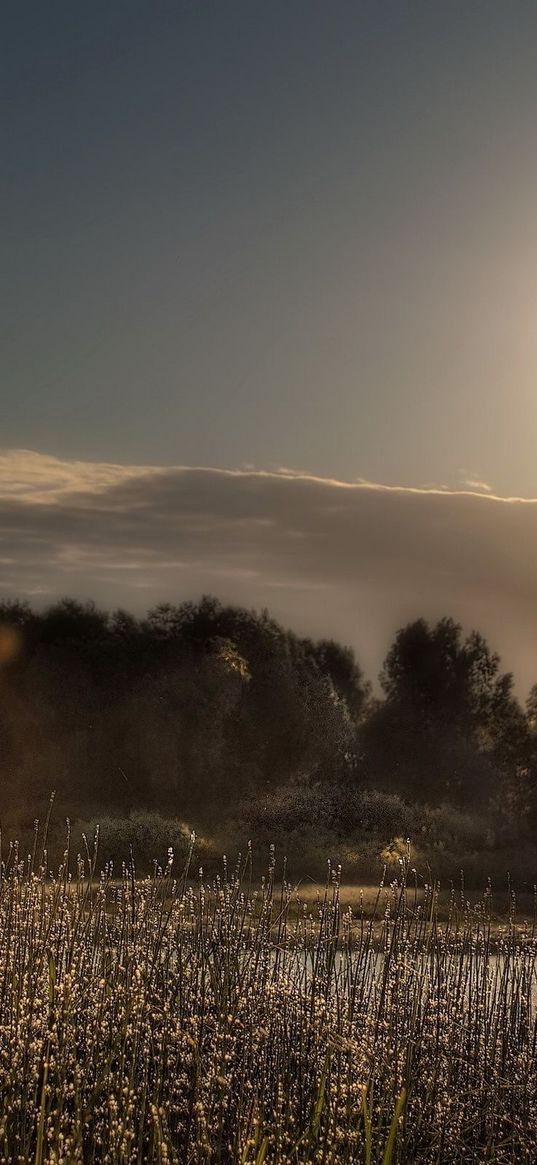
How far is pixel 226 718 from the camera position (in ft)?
69.7

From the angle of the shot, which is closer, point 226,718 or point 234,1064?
point 234,1064

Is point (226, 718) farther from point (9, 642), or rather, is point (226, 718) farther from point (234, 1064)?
point (234, 1064)

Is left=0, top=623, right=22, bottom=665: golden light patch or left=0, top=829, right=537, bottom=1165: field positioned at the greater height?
left=0, top=623, right=22, bottom=665: golden light patch

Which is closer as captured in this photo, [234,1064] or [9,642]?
[234,1064]

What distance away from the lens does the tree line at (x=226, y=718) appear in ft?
66.9

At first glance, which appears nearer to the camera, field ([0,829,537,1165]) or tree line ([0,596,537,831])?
field ([0,829,537,1165])

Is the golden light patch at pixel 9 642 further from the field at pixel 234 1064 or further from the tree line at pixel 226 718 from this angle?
the field at pixel 234 1064

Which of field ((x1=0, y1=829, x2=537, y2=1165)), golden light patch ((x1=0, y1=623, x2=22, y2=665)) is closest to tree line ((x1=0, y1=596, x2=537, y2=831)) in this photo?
golden light patch ((x1=0, y1=623, x2=22, y2=665))

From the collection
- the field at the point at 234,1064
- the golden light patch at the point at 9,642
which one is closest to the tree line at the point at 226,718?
the golden light patch at the point at 9,642

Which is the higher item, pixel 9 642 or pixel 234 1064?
pixel 9 642

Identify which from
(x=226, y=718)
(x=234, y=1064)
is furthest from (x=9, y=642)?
(x=234, y=1064)

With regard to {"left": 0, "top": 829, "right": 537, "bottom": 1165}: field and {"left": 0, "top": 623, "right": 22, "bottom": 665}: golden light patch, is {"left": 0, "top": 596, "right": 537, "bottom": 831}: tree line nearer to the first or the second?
{"left": 0, "top": 623, "right": 22, "bottom": 665}: golden light patch

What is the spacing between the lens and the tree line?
2039 cm

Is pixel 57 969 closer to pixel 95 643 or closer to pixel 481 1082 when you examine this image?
pixel 481 1082
